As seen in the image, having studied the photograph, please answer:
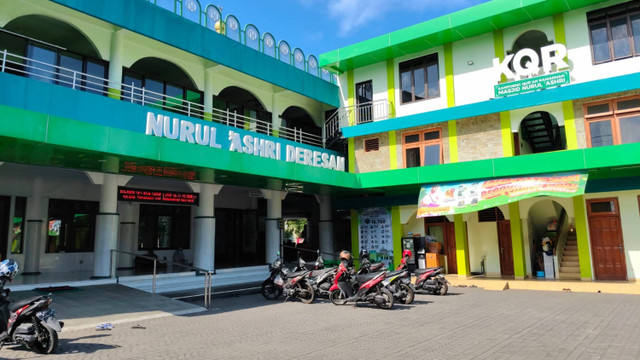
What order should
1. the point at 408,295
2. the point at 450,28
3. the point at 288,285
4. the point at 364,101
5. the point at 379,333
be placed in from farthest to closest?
1. the point at 364,101
2. the point at 450,28
3. the point at 288,285
4. the point at 408,295
5. the point at 379,333

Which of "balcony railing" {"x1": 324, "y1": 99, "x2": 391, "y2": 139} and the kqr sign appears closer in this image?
the kqr sign

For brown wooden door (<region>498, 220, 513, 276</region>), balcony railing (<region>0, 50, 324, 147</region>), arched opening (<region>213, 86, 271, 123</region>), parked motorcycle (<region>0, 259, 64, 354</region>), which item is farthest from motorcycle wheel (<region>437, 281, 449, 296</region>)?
arched opening (<region>213, 86, 271, 123</region>)

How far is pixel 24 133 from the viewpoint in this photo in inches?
331

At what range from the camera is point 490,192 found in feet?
48.9

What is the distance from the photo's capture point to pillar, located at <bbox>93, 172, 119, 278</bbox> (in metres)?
13.1

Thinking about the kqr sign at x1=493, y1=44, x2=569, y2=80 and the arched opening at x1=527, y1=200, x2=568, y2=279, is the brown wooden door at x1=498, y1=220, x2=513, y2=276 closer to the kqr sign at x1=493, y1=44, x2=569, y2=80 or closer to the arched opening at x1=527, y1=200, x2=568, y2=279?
the arched opening at x1=527, y1=200, x2=568, y2=279

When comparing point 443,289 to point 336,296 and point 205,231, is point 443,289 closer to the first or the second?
point 336,296

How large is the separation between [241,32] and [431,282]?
37.1 ft

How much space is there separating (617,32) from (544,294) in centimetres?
913

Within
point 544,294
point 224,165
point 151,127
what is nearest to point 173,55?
point 151,127

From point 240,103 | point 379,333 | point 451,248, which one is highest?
point 240,103

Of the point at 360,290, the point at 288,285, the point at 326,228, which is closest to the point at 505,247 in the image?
the point at 326,228

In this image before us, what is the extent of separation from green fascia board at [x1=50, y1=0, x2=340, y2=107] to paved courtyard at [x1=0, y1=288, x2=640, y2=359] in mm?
8698

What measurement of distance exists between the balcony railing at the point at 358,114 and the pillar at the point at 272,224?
4156mm
